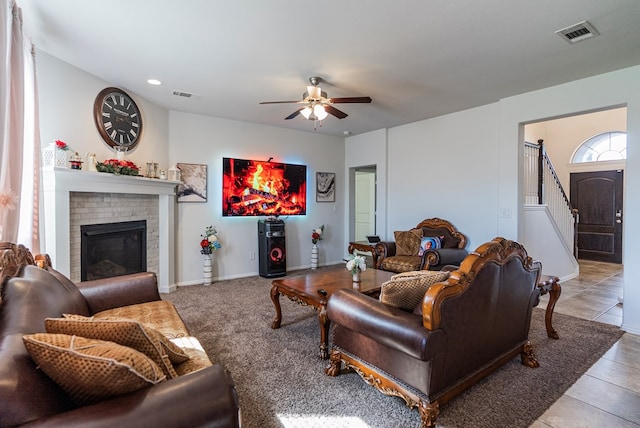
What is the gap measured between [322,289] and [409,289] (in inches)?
44.7

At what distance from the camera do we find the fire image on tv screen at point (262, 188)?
5.15m

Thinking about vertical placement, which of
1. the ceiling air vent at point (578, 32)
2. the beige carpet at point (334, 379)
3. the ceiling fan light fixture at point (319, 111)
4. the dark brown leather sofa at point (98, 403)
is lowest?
the beige carpet at point (334, 379)

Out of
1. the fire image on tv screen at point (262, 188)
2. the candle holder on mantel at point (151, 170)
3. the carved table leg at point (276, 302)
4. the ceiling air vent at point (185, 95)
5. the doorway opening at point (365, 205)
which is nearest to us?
the carved table leg at point (276, 302)

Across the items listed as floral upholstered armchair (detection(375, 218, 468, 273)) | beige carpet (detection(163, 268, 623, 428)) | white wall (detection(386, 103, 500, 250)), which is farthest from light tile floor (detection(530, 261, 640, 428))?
white wall (detection(386, 103, 500, 250))

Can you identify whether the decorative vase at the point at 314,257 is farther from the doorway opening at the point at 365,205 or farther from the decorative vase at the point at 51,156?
the decorative vase at the point at 51,156

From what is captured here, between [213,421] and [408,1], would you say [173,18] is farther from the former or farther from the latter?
[213,421]

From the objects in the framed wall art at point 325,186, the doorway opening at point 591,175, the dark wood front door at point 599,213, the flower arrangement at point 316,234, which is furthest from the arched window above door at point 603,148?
the flower arrangement at point 316,234

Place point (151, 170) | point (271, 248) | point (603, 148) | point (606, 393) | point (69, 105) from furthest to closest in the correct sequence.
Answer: point (603, 148)
point (271, 248)
point (151, 170)
point (69, 105)
point (606, 393)

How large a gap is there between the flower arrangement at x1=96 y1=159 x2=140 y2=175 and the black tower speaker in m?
2.09

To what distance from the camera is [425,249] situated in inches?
174

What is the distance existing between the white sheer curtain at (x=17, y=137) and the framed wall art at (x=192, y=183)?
2.14 metres

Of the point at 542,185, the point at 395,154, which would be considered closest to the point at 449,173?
the point at 395,154

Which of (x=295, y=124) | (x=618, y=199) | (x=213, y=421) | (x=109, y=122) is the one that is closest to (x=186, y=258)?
(x=109, y=122)

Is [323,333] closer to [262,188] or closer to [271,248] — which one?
[271,248]
